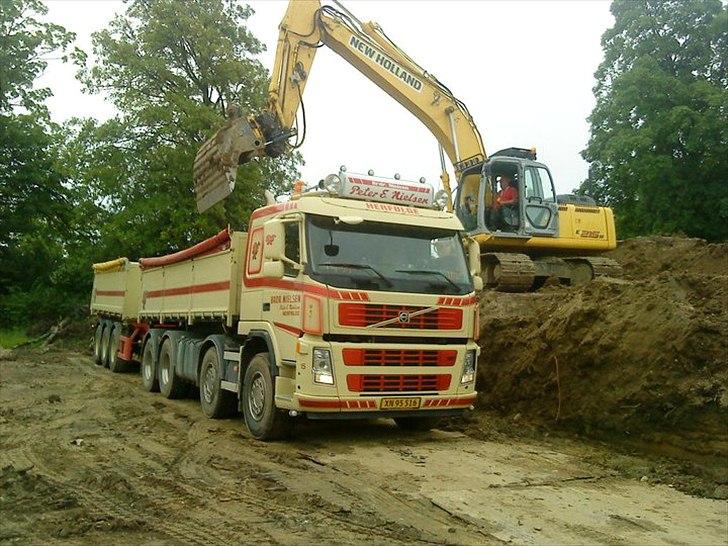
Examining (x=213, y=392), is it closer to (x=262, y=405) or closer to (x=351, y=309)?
(x=262, y=405)

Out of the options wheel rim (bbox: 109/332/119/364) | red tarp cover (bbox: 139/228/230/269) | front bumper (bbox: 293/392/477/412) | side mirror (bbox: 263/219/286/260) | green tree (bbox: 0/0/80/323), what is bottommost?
front bumper (bbox: 293/392/477/412)

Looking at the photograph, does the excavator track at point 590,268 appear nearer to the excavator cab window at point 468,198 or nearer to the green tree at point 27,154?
the excavator cab window at point 468,198

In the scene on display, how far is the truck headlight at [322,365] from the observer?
27.3 ft

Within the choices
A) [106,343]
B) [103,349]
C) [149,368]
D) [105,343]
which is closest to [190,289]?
[149,368]

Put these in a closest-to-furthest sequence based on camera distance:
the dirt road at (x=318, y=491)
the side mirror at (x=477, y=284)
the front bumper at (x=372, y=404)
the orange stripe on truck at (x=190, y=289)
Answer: the dirt road at (x=318, y=491)
the front bumper at (x=372, y=404)
the side mirror at (x=477, y=284)
the orange stripe on truck at (x=190, y=289)

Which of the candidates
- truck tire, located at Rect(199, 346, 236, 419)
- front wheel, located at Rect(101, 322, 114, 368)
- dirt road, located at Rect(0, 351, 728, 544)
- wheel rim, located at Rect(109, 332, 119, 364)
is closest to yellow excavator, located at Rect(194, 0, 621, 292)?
truck tire, located at Rect(199, 346, 236, 419)

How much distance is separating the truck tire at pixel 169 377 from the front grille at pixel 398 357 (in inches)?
213

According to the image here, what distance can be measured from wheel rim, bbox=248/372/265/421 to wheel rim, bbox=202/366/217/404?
1.62 m

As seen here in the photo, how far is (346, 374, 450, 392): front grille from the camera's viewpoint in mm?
8484

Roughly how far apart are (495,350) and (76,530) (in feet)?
24.5

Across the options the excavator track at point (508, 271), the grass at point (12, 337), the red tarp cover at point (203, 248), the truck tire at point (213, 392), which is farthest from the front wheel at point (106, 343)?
the excavator track at point (508, 271)

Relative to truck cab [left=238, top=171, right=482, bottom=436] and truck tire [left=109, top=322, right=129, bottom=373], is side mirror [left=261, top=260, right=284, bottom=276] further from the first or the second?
truck tire [left=109, top=322, right=129, bottom=373]

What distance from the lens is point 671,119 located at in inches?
1041

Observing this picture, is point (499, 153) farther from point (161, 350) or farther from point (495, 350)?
point (161, 350)
